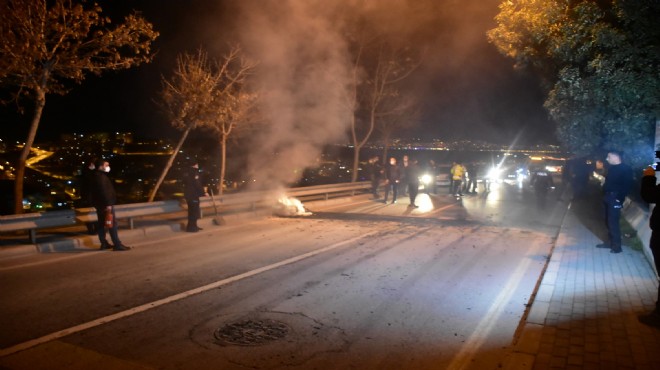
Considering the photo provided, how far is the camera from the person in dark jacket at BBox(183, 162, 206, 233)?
10992mm

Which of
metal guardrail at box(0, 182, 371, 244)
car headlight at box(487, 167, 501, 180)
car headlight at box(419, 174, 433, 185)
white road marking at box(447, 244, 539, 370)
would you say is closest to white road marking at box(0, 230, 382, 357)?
white road marking at box(447, 244, 539, 370)

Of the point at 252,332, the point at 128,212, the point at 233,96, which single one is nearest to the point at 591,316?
the point at 252,332

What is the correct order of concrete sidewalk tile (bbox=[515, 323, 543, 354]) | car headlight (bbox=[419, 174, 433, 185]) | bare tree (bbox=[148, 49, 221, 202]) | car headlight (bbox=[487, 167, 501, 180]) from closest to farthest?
→ 1. concrete sidewalk tile (bbox=[515, 323, 543, 354])
2. bare tree (bbox=[148, 49, 221, 202])
3. car headlight (bbox=[419, 174, 433, 185])
4. car headlight (bbox=[487, 167, 501, 180])

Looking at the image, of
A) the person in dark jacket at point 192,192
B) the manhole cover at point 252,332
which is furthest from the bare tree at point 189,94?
the manhole cover at point 252,332

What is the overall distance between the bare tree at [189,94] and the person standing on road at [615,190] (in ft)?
36.0

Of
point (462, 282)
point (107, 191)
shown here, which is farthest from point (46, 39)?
point (462, 282)

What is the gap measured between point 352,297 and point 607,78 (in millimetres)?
5341

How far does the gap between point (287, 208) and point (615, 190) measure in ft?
29.3

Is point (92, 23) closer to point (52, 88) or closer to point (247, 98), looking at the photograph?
point (52, 88)

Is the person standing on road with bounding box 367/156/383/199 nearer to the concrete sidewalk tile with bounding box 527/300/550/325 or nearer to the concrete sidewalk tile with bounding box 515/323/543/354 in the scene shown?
the concrete sidewalk tile with bounding box 527/300/550/325

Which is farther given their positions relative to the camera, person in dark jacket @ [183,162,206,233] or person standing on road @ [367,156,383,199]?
person standing on road @ [367,156,383,199]

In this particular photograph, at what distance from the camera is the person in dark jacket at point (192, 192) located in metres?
11.0

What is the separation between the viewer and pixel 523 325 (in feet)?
16.0

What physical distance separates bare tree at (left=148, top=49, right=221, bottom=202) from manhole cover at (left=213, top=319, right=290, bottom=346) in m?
10.4
